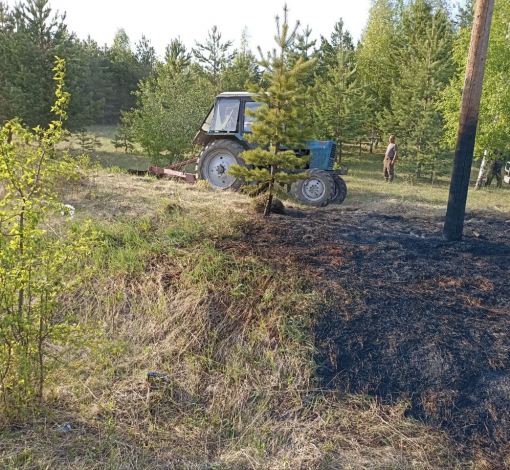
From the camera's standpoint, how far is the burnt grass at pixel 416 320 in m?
3.78

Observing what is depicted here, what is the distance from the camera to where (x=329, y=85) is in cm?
2083

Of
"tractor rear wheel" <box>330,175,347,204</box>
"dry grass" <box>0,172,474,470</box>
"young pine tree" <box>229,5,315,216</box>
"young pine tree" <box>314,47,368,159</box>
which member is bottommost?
"dry grass" <box>0,172,474,470</box>

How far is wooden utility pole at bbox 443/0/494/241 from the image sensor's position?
6129 millimetres

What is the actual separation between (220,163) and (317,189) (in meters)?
2.25

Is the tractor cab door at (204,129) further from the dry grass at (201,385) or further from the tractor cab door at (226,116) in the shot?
the dry grass at (201,385)

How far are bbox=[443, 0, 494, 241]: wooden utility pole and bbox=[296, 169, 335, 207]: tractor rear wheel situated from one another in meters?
3.11

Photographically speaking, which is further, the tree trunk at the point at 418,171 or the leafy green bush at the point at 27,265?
the tree trunk at the point at 418,171

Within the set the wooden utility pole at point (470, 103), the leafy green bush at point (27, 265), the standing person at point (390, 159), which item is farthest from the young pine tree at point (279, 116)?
the standing person at point (390, 159)

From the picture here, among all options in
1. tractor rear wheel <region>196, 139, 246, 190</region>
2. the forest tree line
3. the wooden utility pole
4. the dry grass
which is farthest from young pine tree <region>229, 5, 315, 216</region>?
the forest tree line

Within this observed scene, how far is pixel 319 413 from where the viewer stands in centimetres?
374

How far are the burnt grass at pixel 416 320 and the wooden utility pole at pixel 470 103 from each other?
73cm

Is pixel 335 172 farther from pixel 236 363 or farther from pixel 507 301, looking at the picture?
pixel 236 363

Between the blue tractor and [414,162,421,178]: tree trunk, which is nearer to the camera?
the blue tractor

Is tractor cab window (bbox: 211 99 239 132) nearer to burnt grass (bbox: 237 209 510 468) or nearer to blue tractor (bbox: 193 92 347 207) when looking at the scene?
blue tractor (bbox: 193 92 347 207)
